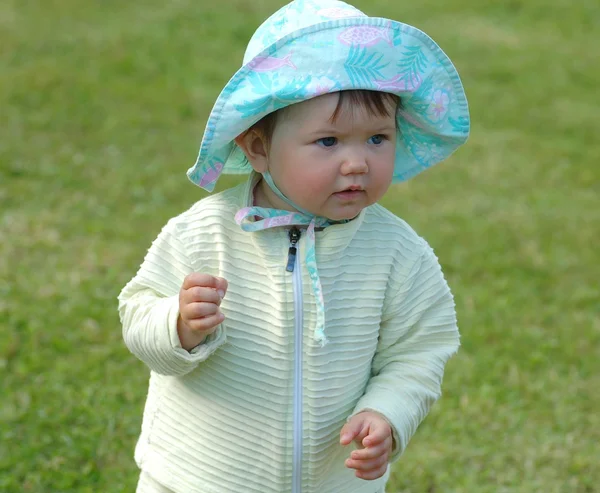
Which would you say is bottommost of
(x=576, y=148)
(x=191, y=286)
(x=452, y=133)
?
(x=576, y=148)

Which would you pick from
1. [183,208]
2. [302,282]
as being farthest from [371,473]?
[183,208]

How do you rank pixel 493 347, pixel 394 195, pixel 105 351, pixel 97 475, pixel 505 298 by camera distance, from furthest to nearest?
pixel 394 195, pixel 505 298, pixel 493 347, pixel 105 351, pixel 97 475

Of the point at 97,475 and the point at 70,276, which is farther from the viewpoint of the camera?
the point at 70,276

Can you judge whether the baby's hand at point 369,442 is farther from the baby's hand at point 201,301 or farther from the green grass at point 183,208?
the green grass at point 183,208

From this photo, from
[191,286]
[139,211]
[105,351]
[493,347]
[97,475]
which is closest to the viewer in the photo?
[191,286]

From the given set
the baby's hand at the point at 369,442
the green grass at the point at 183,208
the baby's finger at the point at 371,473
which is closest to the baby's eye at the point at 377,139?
the baby's hand at the point at 369,442

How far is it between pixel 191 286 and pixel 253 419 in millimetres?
394

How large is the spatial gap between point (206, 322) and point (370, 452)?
0.47 metres

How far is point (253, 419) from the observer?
2.26 m

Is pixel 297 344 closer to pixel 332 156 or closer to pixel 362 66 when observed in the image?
pixel 332 156

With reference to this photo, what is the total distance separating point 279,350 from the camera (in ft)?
7.29

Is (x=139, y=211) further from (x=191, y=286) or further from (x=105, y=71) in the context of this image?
(x=191, y=286)

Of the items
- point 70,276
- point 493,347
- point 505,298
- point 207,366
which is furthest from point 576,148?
point 207,366

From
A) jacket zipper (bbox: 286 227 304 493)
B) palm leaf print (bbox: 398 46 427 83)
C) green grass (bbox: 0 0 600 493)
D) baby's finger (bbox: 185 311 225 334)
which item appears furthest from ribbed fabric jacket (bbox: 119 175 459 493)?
green grass (bbox: 0 0 600 493)
